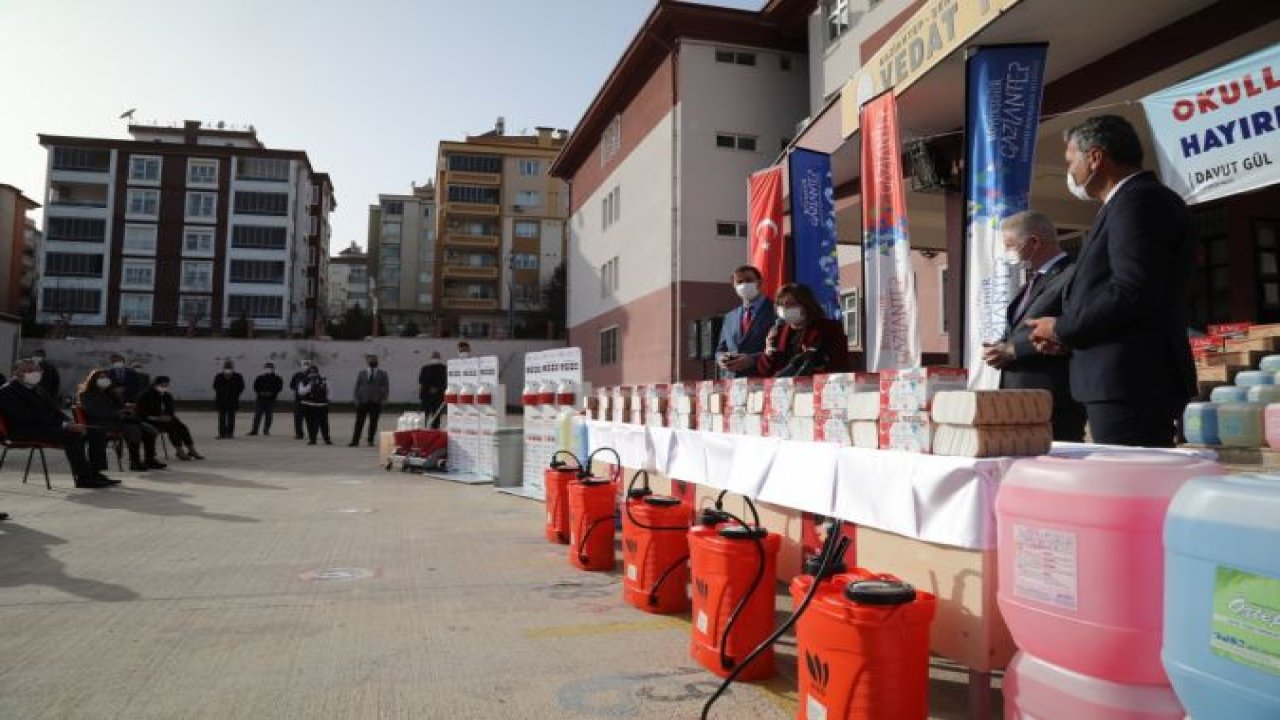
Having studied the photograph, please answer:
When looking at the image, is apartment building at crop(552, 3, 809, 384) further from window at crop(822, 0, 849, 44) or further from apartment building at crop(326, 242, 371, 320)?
apartment building at crop(326, 242, 371, 320)

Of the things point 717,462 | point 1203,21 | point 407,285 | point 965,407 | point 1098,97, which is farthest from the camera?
point 407,285

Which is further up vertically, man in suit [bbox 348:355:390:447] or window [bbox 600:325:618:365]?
window [bbox 600:325:618:365]

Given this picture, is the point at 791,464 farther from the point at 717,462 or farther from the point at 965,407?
the point at 965,407

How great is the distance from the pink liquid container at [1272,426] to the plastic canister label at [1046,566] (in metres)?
5.14

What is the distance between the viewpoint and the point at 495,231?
2544 inches

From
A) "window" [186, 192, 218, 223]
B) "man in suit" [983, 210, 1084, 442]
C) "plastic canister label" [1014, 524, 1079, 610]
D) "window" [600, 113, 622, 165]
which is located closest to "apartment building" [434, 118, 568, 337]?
"window" [186, 192, 218, 223]

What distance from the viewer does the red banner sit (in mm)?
11219

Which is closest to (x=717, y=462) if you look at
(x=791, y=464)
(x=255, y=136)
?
(x=791, y=464)

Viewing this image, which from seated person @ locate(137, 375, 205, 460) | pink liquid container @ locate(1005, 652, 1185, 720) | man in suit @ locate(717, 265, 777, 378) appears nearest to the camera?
pink liquid container @ locate(1005, 652, 1185, 720)

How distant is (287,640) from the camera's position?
3730mm

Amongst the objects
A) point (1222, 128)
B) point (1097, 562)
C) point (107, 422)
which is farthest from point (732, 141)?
point (1097, 562)

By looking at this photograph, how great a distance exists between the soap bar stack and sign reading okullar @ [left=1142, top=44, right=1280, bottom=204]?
4.21 meters

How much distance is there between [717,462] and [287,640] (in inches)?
105

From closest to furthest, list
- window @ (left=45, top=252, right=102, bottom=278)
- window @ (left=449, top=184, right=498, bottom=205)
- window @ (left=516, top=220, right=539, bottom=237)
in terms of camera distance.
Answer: window @ (left=45, top=252, right=102, bottom=278) → window @ (left=449, top=184, right=498, bottom=205) → window @ (left=516, top=220, right=539, bottom=237)
